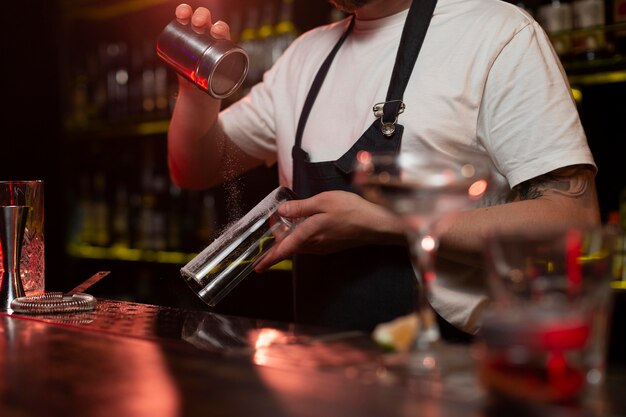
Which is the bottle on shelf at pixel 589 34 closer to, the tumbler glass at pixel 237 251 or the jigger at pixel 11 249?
the tumbler glass at pixel 237 251

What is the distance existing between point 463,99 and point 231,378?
A: 0.82 meters

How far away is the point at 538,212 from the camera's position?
133 centimetres

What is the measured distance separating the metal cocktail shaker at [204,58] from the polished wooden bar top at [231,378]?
47 cm

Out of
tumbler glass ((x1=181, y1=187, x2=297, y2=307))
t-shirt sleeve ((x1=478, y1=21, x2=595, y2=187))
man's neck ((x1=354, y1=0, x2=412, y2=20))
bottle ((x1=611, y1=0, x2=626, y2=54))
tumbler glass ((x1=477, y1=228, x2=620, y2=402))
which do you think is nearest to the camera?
tumbler glass ((x1=477, y1=228, x2=620, y2=402))

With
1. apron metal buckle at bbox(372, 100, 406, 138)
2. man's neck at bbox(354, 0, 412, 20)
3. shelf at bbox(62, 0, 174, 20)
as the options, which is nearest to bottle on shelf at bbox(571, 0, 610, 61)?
man's neck at bbox(354, 0, 412, 20)

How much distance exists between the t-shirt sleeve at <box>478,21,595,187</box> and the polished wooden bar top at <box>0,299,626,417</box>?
0.55 metres

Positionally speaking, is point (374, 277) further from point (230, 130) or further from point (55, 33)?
point (55, 33)

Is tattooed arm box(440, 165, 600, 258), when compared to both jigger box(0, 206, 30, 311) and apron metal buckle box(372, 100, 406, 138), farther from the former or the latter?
jigger box(0, 206, 30, 311)

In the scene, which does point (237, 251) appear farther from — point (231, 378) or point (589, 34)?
point (589, 34)

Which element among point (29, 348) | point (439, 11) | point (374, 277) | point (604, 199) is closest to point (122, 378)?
point (29, 348)

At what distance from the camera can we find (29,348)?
3.34 feet

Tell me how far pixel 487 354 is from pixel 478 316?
2.28ft

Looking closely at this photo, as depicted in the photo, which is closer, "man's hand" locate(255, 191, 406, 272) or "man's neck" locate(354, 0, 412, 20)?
"man's hand" locate(255, 191, 406, 272)

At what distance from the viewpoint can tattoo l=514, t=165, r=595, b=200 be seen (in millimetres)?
1376
